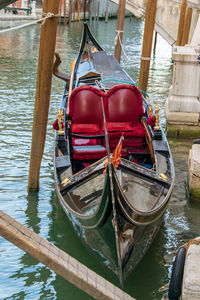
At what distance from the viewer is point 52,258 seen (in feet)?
4.41

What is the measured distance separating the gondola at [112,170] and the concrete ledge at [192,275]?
13.4 inches

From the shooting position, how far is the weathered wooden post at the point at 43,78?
9.34 feet

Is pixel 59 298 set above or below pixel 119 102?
below

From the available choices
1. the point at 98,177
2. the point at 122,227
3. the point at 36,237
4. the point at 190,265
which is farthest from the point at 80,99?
the point at 36,237

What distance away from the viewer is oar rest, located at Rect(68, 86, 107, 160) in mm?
3402

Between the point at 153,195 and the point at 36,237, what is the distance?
1310mm

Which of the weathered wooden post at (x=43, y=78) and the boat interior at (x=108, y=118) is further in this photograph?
the boat interior at (x=108, y=118)

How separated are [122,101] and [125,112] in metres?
0.08

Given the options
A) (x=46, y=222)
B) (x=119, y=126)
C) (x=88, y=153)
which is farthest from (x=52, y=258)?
(x=119, y=126)

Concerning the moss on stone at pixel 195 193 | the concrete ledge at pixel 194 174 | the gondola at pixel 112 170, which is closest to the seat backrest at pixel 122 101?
the gondola at pixel 112 170

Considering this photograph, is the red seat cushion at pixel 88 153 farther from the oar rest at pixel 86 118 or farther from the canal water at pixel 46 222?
the canal water at pixel 46 222

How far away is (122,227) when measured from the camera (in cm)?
220

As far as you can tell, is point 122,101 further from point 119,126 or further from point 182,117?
point 182,117

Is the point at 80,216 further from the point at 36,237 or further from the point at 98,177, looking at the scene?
the point at 36,237
